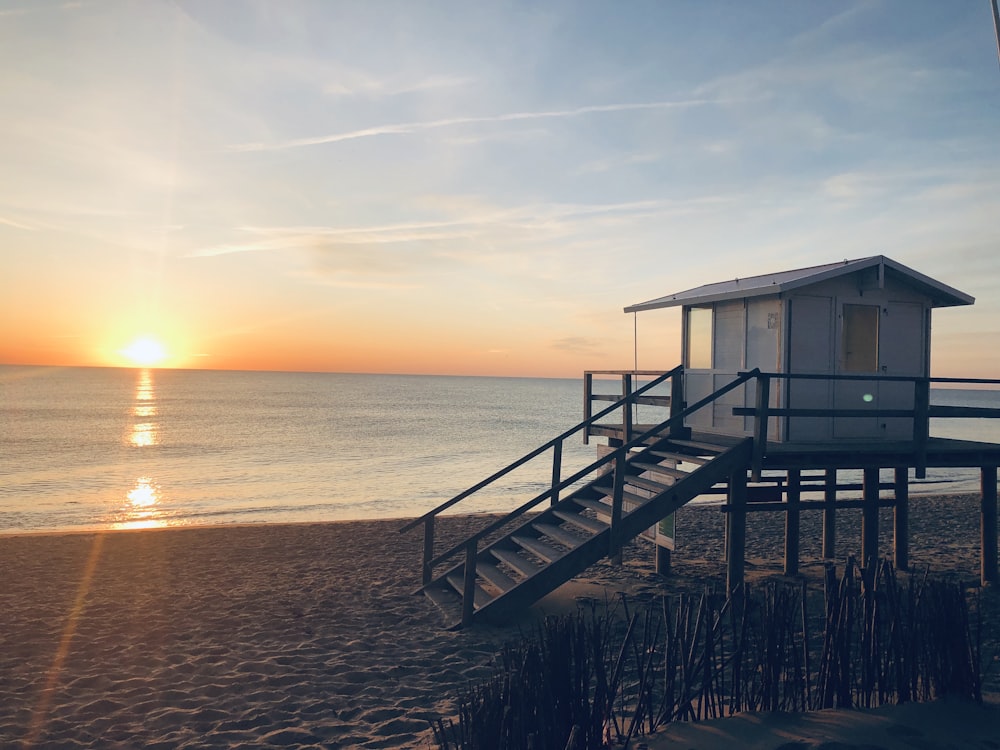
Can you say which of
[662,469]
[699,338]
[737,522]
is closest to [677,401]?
[699,338]

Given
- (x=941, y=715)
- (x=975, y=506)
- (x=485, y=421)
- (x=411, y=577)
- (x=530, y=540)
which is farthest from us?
(x=485, y=421)

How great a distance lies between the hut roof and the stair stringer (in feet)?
7.81

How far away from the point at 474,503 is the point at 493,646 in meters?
17.2

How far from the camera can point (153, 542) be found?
1516 centimetres

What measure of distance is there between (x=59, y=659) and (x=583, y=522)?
657 centimetres

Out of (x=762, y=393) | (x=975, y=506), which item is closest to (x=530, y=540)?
(x=762, y=393)

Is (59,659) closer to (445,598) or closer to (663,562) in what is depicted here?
(445,598)

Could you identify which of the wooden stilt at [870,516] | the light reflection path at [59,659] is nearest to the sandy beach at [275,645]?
the light reflection path at [59,659]

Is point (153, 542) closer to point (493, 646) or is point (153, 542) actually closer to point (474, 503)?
point (493, 646)

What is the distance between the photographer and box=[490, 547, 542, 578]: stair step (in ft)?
30.3

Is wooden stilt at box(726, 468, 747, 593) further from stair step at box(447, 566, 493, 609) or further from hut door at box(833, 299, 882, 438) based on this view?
stair step at box(447, 566, 493, 609)

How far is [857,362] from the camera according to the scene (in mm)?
10914

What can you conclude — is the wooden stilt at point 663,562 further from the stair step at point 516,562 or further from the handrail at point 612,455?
the stair step at point 516,562

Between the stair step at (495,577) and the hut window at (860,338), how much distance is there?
603cm
